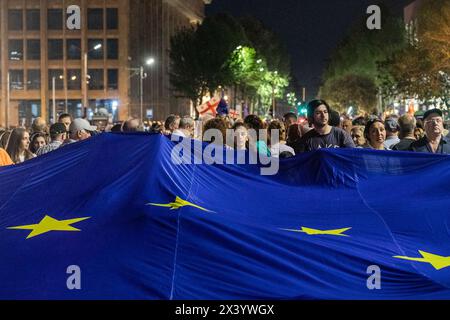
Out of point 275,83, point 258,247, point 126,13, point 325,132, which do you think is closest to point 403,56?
point 126,13

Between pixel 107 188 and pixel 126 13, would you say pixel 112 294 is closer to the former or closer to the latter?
pixel 107 188

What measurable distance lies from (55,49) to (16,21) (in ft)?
16.8

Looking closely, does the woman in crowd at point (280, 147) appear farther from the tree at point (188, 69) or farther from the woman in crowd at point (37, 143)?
the tree at point (188, 69)

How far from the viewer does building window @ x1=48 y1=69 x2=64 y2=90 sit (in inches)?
3452

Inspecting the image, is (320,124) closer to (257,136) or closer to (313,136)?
(313,136)

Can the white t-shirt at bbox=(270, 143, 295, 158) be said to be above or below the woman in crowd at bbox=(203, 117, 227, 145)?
below

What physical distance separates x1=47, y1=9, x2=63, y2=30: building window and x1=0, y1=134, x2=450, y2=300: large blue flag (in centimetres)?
8249

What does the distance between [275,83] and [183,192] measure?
113 meters

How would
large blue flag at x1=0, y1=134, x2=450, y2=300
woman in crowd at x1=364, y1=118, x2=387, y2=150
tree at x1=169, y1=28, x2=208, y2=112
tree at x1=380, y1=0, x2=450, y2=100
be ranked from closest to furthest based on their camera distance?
large blue flag at x1=0, y1=134, x2=450, y2=300 < woman in crowd at x1=364, y1=118, x2=387, y2=150 < tree at x1=380, y1=0, x2=450, y2=100 < tree at x1=169, y1=28, x2=208, y2=112

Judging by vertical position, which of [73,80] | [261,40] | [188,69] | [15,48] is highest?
[261,40]

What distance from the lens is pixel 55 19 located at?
88.5 m

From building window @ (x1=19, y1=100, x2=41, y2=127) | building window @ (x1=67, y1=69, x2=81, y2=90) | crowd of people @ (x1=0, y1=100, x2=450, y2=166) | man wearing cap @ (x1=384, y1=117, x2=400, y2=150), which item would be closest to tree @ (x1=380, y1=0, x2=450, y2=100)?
man wearing cap @ (x1=384, y1=117, x2=400, y2=150)

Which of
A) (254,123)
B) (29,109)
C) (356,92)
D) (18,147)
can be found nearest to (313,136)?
(254,123)

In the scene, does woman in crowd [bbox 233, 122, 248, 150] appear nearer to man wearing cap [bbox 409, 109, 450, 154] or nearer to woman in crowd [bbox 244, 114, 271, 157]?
woman in crowd [bbox 244, 114, 271, 157]
